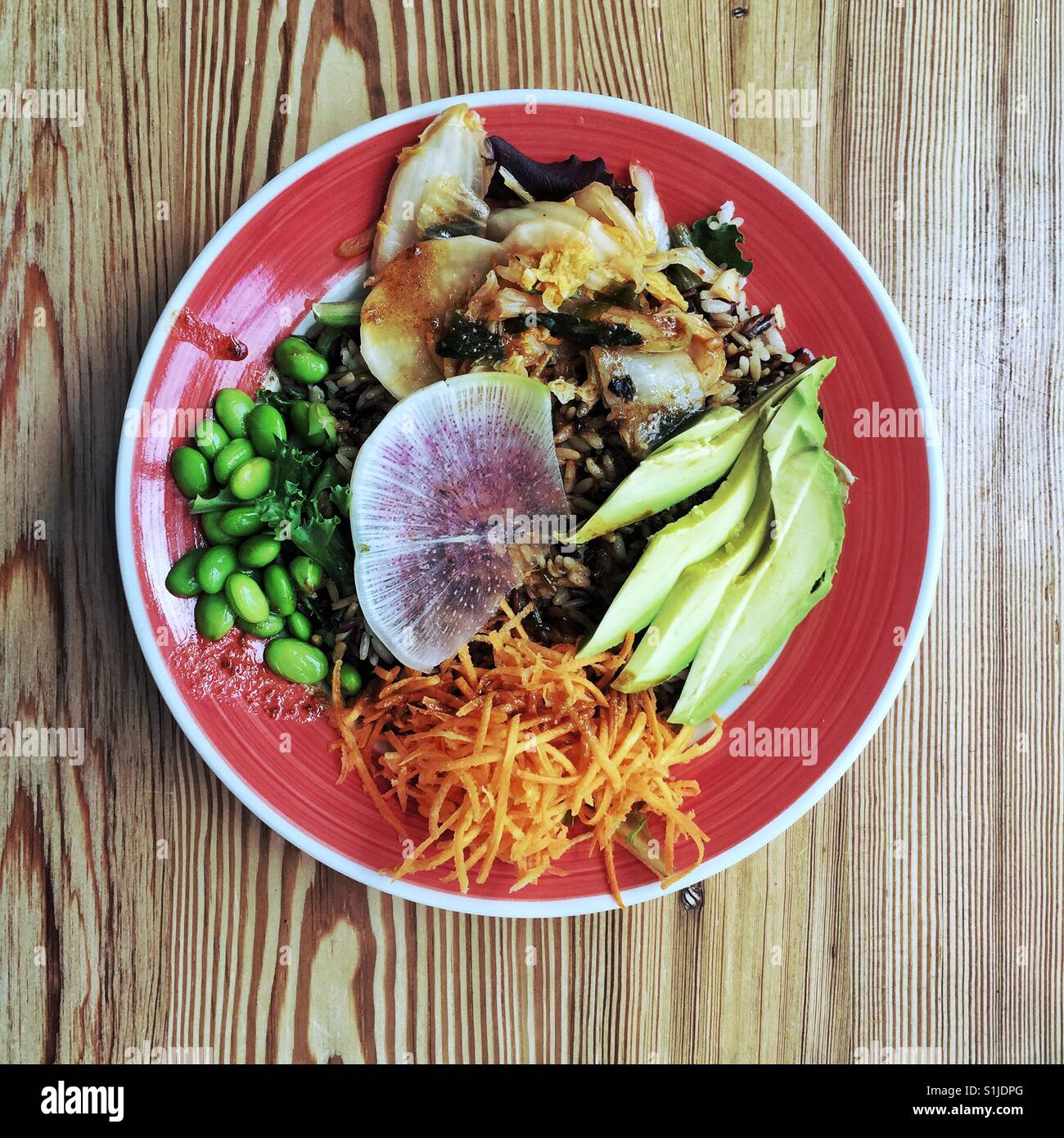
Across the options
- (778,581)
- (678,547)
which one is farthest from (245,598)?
(778,581)

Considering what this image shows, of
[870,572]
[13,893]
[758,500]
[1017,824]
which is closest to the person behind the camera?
[758,500]

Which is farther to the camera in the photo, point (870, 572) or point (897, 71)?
point (897, 71)

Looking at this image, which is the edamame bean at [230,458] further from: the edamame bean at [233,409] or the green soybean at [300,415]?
the green soybean at [300,415]

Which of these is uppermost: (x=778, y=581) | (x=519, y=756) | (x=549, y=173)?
(x=549, y=173)

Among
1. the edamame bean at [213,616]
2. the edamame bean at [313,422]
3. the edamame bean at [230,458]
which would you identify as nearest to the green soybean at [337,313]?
the edamame bean at [313,422]

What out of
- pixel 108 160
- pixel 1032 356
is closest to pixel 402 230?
pixel 108 160

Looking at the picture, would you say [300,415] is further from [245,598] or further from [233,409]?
[245,598]

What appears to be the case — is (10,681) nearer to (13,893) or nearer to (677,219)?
(13,893)

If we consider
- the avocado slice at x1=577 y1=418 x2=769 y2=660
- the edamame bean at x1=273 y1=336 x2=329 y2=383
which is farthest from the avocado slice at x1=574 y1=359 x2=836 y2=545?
the edamame bean at x1=273 y1=336 x2=329 y2=383
